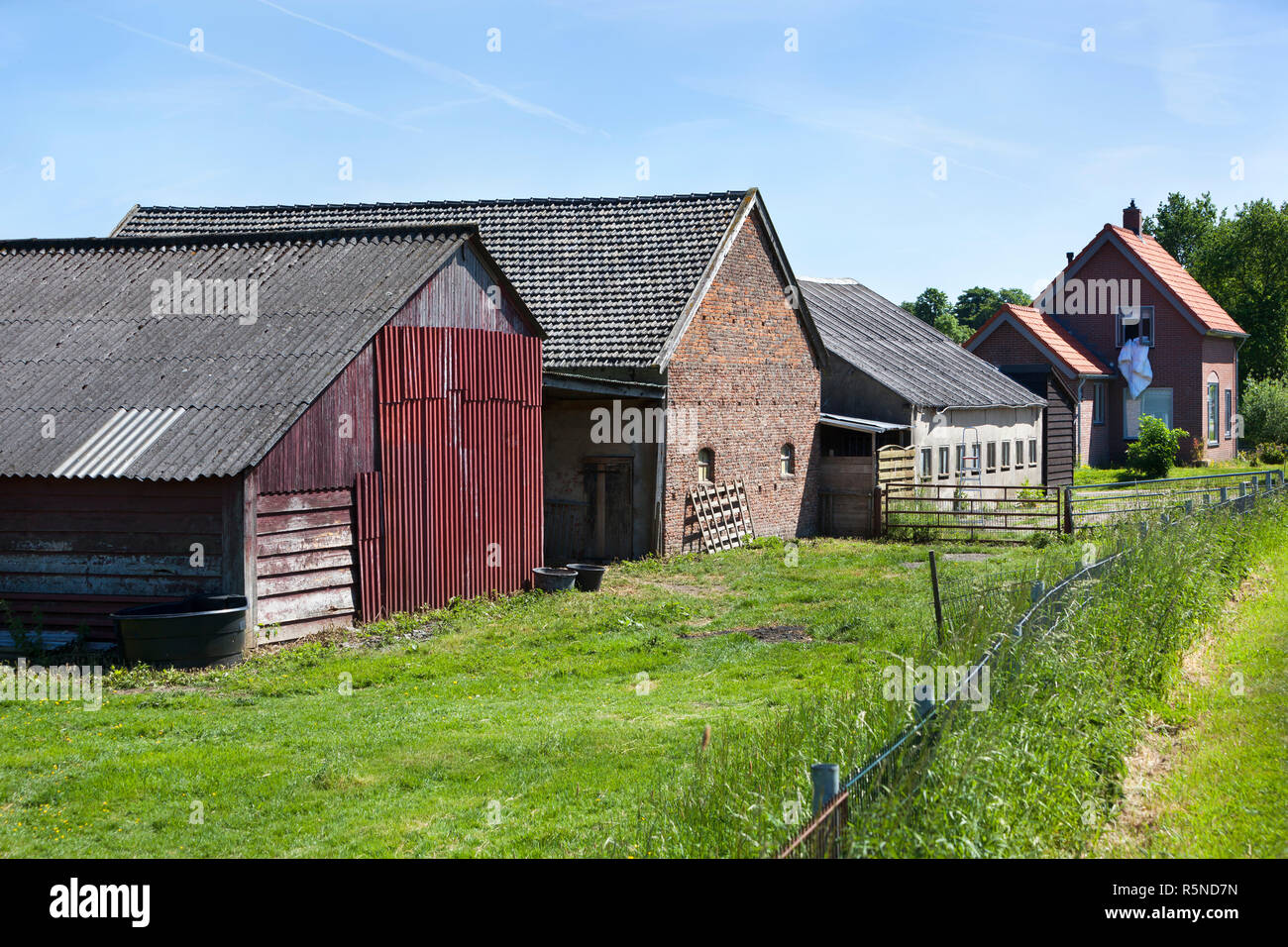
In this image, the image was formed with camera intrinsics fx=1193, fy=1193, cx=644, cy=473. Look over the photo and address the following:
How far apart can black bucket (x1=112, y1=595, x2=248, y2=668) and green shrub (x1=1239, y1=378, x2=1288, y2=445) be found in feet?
150

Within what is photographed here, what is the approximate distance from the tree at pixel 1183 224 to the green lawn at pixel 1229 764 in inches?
2395

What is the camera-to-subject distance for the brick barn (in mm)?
28453

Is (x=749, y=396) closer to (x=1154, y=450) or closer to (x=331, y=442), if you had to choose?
(x=331, y=442)

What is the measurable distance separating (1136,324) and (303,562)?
132 feet

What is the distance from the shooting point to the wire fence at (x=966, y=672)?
552 cm

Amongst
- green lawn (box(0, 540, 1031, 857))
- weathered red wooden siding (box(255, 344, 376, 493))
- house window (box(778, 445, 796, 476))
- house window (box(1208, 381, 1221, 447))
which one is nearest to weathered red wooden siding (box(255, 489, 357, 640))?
weathered red wooden siding (box(255, 344, 376, 493))

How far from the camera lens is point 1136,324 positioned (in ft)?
154

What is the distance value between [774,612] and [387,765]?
8.66 m

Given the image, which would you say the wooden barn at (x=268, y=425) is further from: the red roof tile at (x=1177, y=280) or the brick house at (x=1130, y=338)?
the red roof tile at (x=1177, y=280)

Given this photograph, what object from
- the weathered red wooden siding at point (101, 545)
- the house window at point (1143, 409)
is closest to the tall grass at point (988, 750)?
the weathered red wooden siding at point (101, 545)

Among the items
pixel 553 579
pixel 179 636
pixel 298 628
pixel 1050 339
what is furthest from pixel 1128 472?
pixel 179 636

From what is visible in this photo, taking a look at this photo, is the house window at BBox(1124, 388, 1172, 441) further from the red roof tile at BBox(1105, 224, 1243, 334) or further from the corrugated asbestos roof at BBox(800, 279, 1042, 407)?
the corrugated asbestos roof at BBox(800, 279, 1042, 407)

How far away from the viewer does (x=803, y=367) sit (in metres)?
28.3
